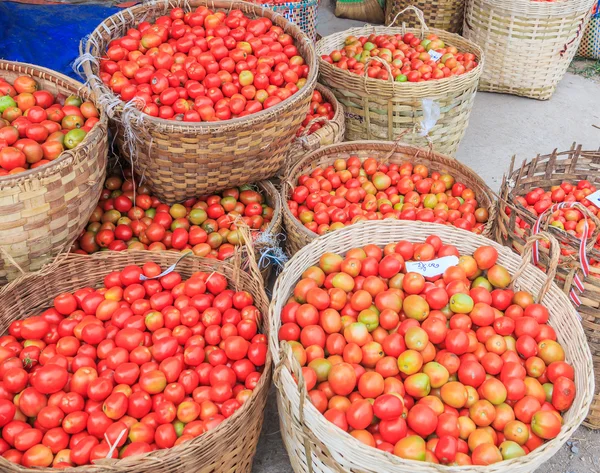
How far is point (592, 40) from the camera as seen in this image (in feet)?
18.2

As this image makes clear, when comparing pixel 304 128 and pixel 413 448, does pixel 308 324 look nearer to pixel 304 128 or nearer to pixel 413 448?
pixel 413 448

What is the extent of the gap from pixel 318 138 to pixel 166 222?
1.02 metres

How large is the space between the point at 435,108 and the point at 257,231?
1.33 meters

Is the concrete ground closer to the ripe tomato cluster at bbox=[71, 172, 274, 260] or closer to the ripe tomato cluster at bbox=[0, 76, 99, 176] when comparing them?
the ripe tomato cluster at bbox=[71, 172, 274, 260]

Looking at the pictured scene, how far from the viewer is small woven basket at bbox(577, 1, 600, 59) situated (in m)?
5.41

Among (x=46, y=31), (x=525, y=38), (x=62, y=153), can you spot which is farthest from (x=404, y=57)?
(x=62, y=153)

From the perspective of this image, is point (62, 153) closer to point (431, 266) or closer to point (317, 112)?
point (431, 266)

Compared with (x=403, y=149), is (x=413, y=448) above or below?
above

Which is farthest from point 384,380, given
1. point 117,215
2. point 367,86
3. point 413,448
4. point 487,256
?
point 367,86

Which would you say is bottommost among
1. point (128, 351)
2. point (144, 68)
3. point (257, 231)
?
point (257, 231)

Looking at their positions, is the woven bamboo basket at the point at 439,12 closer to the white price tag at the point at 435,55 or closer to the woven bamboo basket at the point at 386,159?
the white price tag at the point at 435,55

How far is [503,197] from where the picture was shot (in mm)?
2455

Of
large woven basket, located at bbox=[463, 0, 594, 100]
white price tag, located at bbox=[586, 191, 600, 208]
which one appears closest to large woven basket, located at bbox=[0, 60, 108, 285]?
white price tag, located at bbox=[586, 191, 600, 208]

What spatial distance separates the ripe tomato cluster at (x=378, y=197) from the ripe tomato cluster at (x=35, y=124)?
1.09 m
